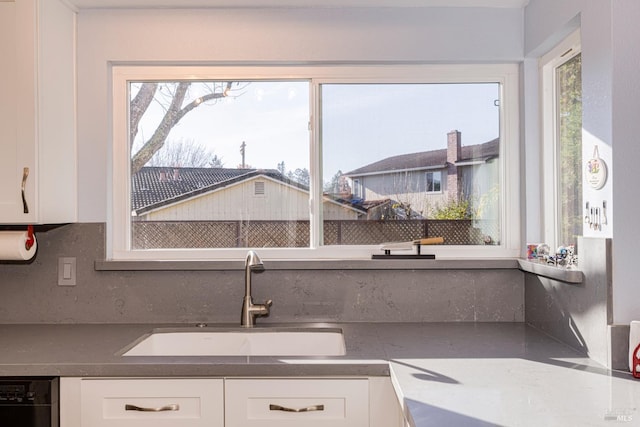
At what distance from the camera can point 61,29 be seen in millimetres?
2230

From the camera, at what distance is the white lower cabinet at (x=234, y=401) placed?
1.71 metres

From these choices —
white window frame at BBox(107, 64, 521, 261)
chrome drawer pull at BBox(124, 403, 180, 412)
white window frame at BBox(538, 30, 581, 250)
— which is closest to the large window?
white window frame at BBox(538, 30, 581, 250)

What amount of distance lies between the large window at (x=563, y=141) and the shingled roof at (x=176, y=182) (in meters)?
1.06

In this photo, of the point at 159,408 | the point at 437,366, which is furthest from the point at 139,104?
the point at 437,366

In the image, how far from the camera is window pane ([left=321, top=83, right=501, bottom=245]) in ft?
8.06

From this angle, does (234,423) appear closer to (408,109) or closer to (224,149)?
(224,149)

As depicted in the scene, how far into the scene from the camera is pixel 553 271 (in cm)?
195

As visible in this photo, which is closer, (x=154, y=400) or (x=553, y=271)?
(x=154, y=400)

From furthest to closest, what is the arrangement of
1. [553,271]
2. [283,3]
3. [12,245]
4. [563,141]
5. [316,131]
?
1. [316,131]
2. [283,3]
3. [563,141]
4. [12,245]
5. [553,271]

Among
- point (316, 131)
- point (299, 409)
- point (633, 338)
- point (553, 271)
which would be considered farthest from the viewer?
point (316, 131)

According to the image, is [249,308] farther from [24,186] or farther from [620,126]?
[620,126]

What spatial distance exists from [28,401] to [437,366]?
128 centimetres

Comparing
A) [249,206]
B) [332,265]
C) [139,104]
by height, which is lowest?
[332,265]

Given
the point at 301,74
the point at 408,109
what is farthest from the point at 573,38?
the point at 301,74
